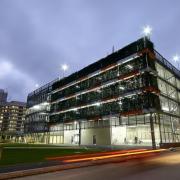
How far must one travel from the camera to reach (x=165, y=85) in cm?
5047

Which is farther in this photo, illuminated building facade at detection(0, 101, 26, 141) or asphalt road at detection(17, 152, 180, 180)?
illuminated building facade at detection(0, 101, 26, 141)

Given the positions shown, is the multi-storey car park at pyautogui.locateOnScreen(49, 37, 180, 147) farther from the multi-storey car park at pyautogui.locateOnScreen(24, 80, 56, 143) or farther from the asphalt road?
the asphalt road

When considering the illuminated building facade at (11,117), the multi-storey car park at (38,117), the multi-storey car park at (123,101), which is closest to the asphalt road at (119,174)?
the multi-storey car park at (123,101)

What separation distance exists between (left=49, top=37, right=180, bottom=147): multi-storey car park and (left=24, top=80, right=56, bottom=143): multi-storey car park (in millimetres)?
7949

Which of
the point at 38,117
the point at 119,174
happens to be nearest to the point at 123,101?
the point at 119,174

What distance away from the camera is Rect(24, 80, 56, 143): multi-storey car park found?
76.8 meters

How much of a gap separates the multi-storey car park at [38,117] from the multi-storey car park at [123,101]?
795 centimetres

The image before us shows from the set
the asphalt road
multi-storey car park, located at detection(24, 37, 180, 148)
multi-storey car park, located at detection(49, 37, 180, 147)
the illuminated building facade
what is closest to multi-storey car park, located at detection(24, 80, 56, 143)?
multi-storey car park, located at detection(24, 37, 180, 148)

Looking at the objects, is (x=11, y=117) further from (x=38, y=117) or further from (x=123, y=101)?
(x=123, y=101)

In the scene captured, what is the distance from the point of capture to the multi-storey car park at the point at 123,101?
4316cm

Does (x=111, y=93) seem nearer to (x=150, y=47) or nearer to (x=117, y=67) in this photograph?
(x=117, y=67)

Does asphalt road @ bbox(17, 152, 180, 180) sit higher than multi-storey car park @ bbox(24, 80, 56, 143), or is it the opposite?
multi-storey car park @ bbox(24, 80, 56, 143)

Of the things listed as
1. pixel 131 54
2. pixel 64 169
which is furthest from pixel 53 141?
pixel 64 169

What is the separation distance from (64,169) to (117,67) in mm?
38907
